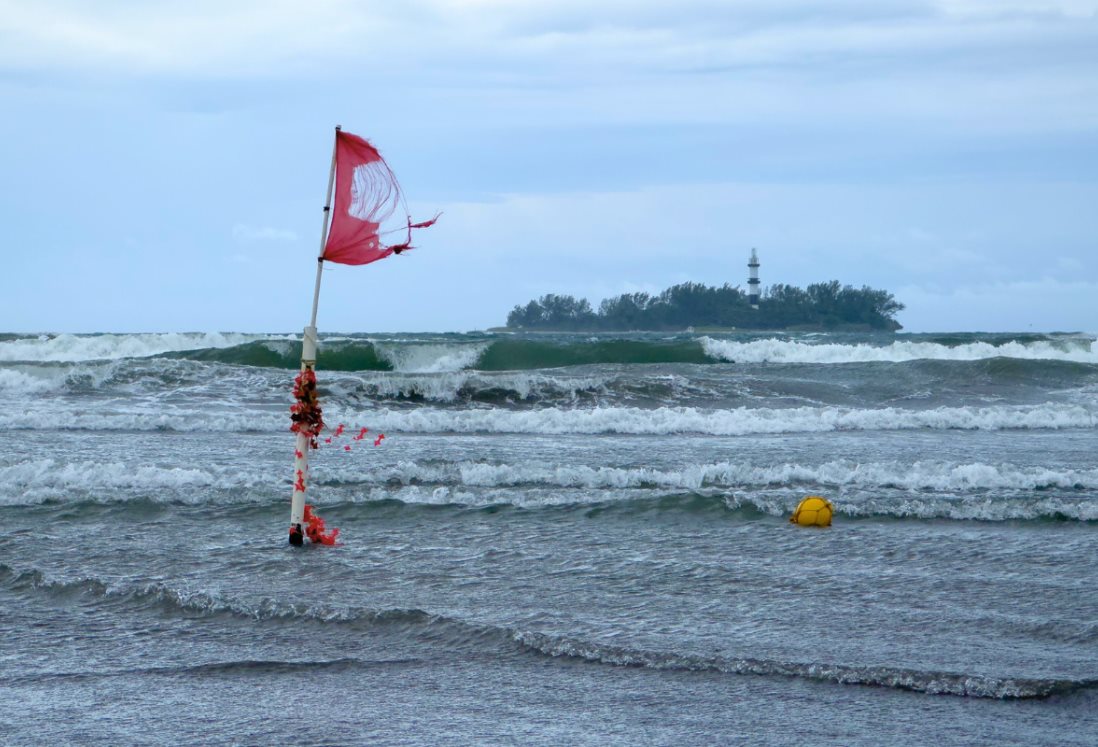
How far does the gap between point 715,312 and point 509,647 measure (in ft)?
271

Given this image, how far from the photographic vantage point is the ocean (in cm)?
479

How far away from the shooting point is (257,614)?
6.42 metres

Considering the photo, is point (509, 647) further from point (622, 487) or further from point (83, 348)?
point (83, 348)

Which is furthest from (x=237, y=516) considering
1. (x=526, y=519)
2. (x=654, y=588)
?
(x=654, y=588)

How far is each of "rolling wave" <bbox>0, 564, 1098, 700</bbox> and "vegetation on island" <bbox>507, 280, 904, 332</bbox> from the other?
258 ft

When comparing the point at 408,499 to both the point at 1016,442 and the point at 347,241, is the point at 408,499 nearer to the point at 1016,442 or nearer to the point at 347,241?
the point at 347,241

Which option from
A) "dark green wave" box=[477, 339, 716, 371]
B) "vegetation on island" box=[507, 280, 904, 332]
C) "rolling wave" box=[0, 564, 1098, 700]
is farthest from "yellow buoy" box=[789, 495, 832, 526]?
"vegetation on island" box=[507, 280, 904, 332]

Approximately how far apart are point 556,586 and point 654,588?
0.63m

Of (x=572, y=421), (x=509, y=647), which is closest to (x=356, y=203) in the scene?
(x=509, y=647)

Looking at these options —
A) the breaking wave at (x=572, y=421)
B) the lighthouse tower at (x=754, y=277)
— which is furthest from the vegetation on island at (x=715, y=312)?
the breaking wave at (x=572, y=421)

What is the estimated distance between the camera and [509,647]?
228 inches

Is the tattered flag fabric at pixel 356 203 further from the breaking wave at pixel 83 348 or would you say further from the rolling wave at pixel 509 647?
the breaking wave at pixel 83 348

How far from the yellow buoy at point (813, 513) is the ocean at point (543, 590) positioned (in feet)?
0.37

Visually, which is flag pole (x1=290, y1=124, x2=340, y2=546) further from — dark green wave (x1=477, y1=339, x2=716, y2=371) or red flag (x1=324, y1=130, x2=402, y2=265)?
dark green wave (x1=477, y1=339, x2=716, y2=371)
